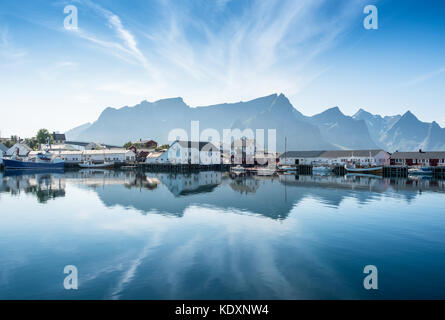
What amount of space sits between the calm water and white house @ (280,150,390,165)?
245ft

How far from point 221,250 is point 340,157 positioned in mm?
95550

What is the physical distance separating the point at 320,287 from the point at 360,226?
12.1 m

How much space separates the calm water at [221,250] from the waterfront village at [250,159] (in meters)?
60.1

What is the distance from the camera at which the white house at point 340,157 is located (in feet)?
322

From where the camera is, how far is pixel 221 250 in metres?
16.3

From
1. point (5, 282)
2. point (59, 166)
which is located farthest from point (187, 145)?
point (5, 282)

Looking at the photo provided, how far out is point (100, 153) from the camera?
395 ft

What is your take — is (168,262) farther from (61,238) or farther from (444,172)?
(444,172)

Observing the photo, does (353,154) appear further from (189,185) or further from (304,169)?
(189,185)

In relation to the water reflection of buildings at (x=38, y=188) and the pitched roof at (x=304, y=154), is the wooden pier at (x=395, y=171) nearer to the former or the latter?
the pitched roof at (x=304, y=154)

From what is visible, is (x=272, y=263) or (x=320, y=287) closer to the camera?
(x=320, y=287)

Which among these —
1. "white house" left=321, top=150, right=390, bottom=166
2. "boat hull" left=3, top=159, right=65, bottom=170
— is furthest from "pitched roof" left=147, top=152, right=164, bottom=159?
"white house" left=321, top=150, right=390, bottom=166

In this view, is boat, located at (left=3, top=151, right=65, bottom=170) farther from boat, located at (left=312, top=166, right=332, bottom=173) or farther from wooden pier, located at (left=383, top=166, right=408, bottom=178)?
wooden pier, located at (left=383, top=166, right=408, bottom=178)
